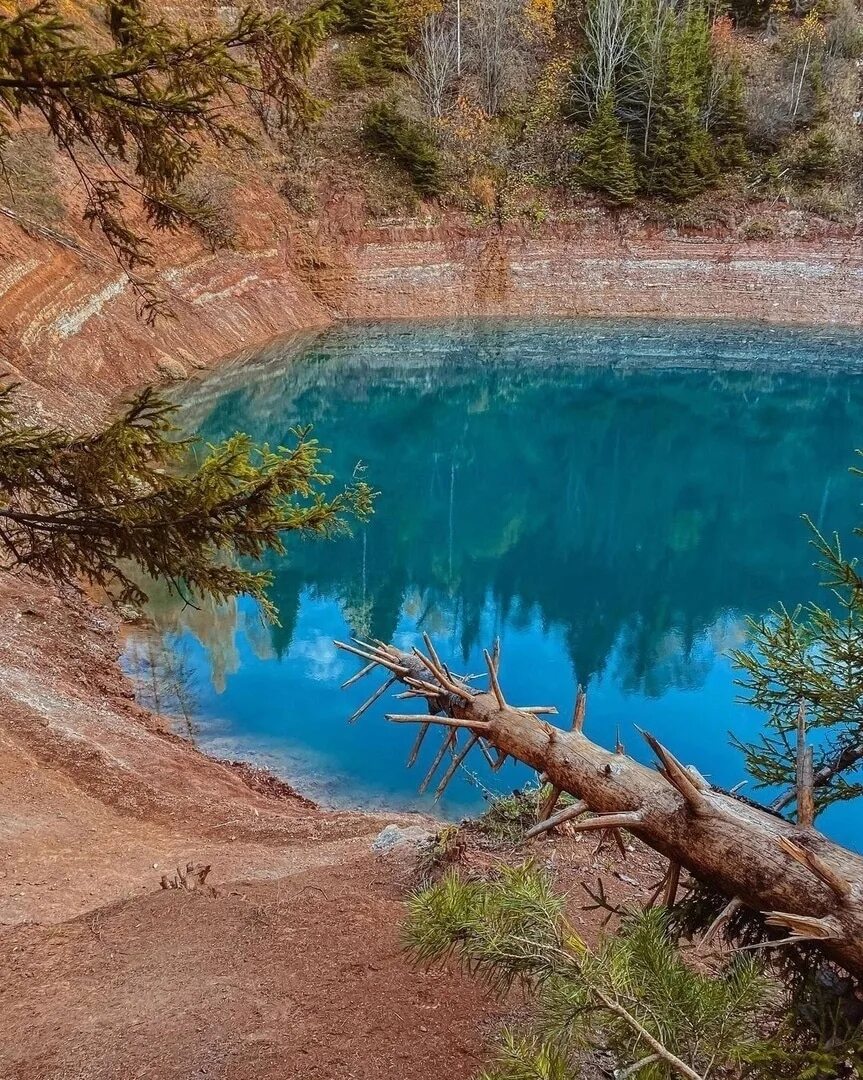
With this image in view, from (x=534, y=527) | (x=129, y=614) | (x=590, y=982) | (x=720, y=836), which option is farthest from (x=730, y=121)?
(x=590, y=982)

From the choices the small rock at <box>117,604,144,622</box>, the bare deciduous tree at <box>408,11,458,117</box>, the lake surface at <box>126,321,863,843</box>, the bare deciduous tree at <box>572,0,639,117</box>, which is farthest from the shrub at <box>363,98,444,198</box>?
the small rock at <box>117,604,144,622</box>

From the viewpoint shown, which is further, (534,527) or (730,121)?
(730,121)

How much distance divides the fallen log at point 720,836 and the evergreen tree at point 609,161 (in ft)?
130

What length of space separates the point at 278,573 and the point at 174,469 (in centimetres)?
382

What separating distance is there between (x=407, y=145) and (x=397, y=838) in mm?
37419

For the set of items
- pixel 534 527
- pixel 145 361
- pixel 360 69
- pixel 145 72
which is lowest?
pixel 145 72

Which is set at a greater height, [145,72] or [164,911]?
[145,72]

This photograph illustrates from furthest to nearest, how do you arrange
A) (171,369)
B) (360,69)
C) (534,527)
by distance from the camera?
(360,69) → (171,369) → (534,527)

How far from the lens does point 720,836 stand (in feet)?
11.8

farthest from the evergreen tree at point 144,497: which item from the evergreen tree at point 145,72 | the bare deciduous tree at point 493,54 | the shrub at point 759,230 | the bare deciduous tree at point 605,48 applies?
the bare deciduous tree at point 493,54

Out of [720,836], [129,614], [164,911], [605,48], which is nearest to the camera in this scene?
[720,836]

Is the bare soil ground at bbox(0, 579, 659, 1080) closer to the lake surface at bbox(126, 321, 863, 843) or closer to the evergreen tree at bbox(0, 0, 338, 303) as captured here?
the lake surface at bbox(126, 321, 863, 843)

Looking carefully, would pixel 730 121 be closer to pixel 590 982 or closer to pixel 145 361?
pixel 145 361

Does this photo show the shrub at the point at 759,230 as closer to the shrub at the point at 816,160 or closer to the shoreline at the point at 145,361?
the shoreline at the point at 145,361
